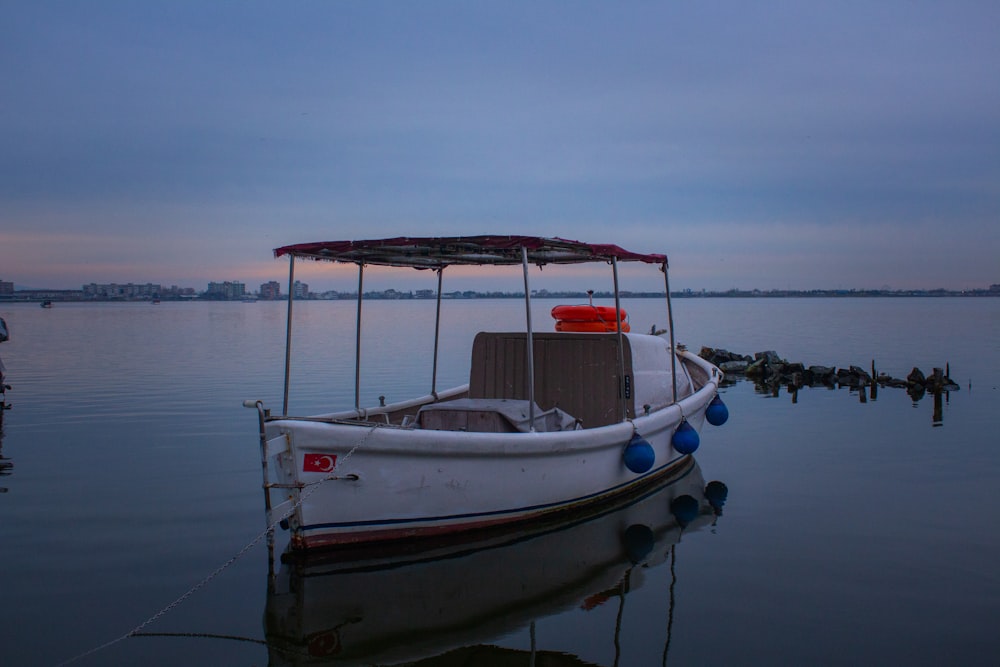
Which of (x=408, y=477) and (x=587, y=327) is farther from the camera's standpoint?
(x=587, y=327)

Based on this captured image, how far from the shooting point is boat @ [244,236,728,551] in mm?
7562

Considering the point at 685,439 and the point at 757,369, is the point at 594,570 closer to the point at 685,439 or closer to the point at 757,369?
the point at 685,439

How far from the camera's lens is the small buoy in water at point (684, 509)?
9844mm

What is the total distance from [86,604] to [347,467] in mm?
2438

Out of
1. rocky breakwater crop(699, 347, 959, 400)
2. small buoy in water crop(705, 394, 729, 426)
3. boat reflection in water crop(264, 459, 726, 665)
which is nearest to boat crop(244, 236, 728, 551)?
boat reflection in water crop(264, 459, 726, 665)

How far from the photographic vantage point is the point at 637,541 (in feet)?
29.4

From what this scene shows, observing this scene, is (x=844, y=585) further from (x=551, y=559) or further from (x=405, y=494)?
(x=405, y=494)

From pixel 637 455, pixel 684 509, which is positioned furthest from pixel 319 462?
pixel 684 509

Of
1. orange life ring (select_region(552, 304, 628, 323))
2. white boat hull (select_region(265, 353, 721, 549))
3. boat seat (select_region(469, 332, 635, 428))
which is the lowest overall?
white boat hull (select_region(265, 353, 721, 549))

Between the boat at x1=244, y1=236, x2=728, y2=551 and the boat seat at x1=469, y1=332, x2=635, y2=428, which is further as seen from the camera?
the boat seat at x1=469, y1=332, x2=635, y2=428

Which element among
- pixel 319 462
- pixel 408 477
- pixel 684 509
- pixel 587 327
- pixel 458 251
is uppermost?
pixel 458 251

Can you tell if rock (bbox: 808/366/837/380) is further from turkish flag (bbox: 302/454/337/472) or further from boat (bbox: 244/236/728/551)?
turkish flag (bbox: 302/454/337/472)

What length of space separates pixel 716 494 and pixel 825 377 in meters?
14.9

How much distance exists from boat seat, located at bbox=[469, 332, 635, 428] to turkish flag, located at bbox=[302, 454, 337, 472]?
11.4ft
